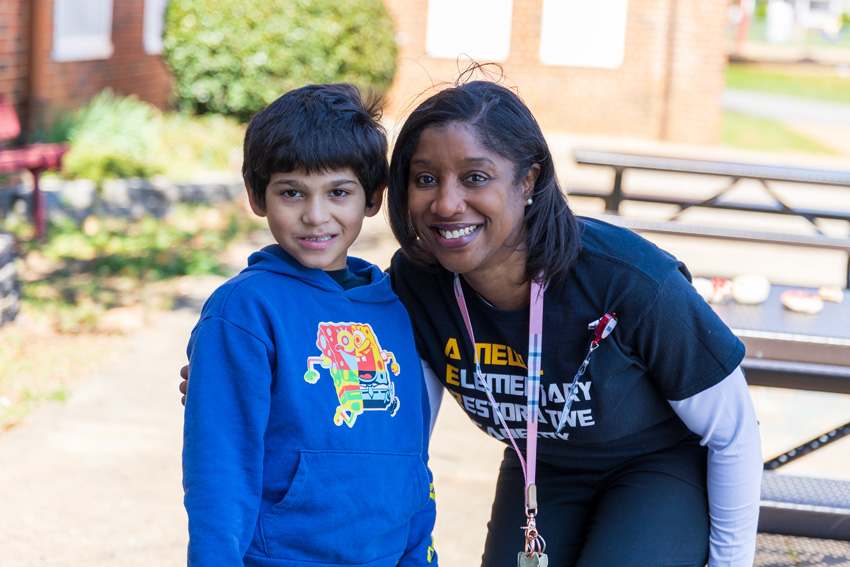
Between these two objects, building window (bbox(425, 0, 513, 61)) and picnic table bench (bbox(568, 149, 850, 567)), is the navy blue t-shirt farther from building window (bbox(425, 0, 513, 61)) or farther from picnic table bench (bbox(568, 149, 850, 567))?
building window (bbox(425, 0, 513, 61))

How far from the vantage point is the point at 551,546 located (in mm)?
2492

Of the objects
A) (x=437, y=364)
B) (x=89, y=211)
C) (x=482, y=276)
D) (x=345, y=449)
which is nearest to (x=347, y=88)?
(x=482, y=276)

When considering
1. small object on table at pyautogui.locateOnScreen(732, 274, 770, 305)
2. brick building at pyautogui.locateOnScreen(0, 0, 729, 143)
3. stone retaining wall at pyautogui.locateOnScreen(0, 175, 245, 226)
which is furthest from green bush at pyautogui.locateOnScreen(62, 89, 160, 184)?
small object on table at pyautogui.locateOnScreen(732, 274, 770, 305)

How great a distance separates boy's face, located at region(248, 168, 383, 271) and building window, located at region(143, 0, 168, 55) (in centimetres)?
1073

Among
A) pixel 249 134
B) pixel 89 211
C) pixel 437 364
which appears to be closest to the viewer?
pixel 249 134

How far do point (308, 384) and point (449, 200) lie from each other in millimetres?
513

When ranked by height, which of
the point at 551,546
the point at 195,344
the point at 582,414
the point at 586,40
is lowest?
the point at 551,546

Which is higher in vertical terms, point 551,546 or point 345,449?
point 345,449

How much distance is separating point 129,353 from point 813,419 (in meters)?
3.57

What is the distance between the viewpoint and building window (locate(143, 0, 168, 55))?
472 inches

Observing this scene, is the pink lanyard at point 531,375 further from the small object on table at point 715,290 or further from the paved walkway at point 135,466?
the paved walkway at point 135,466

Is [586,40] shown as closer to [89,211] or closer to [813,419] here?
[89,211]

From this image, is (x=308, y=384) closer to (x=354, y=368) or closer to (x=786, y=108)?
(x=354, y=368)

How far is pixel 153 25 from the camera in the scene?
40.2ft
